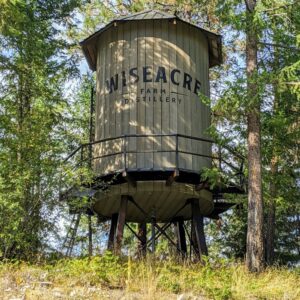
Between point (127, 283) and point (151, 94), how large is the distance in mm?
5988

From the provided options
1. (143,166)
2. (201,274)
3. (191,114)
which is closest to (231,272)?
(201,274)

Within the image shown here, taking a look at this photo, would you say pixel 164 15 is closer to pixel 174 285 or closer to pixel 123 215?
pixel 123 215

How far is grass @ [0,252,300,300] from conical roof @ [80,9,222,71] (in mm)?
6704

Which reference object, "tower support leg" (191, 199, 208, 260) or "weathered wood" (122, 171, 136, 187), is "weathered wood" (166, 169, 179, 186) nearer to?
"weathered wood" (122, 171, 136, 187)

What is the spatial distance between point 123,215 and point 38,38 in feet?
16.5

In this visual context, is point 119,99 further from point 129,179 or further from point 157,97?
point 129,179

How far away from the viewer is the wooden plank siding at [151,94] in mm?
13312

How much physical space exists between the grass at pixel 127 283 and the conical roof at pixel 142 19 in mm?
6704

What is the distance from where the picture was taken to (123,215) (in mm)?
13445

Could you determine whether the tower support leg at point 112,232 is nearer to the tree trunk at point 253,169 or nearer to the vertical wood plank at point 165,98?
the vertical wood plank at point 165,98

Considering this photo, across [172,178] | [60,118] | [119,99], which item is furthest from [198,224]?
[60,118]

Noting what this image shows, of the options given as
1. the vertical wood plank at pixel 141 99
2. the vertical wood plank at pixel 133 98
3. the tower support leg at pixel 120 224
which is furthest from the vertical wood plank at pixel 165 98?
the tower support leg at pixel 120 224

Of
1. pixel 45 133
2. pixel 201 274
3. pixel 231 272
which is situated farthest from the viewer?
pixel 45 133

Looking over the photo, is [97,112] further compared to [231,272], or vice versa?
[97,112]
